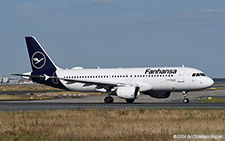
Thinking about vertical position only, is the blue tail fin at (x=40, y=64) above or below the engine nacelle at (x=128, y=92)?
above

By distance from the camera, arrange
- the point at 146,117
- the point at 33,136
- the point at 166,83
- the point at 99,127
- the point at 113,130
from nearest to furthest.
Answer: the point at 33,136 → the point at 113,130 → the point at 99,127 → the point at 146,117 → the point at 166,83

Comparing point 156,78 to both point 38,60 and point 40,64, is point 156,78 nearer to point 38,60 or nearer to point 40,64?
point 40,64

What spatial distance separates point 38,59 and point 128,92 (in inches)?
589

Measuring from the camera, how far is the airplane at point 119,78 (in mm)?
47781

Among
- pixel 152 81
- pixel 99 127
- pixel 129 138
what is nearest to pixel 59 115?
pixel 99 127

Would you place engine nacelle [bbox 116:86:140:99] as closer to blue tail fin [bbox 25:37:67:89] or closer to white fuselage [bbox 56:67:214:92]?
white fuselage [bbox 56:67:214:92]

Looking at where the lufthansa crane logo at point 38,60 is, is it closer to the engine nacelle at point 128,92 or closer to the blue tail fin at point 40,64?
the blue tail fin at point 40,64

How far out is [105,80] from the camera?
5156 cm

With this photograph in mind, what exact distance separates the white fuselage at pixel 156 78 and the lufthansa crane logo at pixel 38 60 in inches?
279

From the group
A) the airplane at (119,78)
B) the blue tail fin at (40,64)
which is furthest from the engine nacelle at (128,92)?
the blue tail fin at (40,64)

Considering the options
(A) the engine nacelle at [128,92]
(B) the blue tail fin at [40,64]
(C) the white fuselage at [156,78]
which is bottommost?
(A) the engine nacelle at [128,92]

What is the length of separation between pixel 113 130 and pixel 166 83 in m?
27.8

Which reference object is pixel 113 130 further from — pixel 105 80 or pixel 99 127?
pixel 105 80

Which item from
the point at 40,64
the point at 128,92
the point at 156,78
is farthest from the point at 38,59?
the point at 156,78
